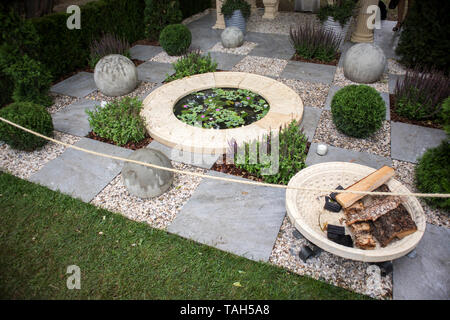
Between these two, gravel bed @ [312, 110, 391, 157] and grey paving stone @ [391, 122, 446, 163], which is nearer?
grey paving stone @ [391, 122, 446, 163]

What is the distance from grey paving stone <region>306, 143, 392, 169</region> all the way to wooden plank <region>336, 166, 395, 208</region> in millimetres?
1202

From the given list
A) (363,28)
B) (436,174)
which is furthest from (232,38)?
(436,174)

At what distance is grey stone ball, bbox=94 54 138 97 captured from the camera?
616 cm

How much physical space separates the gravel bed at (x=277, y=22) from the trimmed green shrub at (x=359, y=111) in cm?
607

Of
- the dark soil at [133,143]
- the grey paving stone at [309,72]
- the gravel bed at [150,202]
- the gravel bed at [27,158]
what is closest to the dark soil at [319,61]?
the grey paving stone at [309,72]

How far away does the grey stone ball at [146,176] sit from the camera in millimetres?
3822

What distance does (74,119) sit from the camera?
19.0ft

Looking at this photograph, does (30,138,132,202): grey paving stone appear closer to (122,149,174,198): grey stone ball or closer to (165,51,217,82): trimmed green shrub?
(122,149,174,198): grey stone ball

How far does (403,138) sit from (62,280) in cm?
559

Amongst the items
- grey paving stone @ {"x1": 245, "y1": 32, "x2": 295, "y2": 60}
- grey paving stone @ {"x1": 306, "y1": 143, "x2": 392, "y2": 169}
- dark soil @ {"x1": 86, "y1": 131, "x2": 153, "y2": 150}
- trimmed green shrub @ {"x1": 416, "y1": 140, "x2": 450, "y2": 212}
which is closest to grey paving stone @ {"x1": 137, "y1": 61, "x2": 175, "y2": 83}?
dark soil @ {"x1": 86, "y1": 131, "x2": 153, "y2": 150}

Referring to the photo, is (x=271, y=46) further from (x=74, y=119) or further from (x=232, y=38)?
(x=74, y=119)

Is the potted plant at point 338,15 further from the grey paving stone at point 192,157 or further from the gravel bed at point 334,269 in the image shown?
the gravel bed at point 334,269

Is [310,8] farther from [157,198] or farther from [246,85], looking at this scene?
[157,198]
